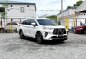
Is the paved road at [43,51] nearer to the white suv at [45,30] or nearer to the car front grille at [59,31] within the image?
the white suv at [45,30]

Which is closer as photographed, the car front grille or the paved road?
the paved road

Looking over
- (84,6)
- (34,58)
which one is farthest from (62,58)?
(84,6)

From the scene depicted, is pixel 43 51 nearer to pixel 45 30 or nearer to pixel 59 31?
pixel 45 30

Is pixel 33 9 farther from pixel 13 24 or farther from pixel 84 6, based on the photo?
pixel 84 6

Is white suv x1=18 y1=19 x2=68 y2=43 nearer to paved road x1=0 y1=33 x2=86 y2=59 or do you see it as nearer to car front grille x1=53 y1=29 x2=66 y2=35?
car front grille x1=53 y1=29 x2=66 y2=35

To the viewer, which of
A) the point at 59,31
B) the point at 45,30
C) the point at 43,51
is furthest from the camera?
the point at 59,31

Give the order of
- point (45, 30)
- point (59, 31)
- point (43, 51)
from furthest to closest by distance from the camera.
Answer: point (59, 31) → point (45, 30) → point (43, 51)

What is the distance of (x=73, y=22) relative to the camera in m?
30.6

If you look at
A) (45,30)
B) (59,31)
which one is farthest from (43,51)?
(59,31)

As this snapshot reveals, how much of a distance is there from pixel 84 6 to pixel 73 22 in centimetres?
726

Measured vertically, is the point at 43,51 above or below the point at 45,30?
below

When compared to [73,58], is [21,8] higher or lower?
higher

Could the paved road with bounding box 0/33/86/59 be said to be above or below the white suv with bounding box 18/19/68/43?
below

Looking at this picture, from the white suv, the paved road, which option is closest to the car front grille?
the white suv
